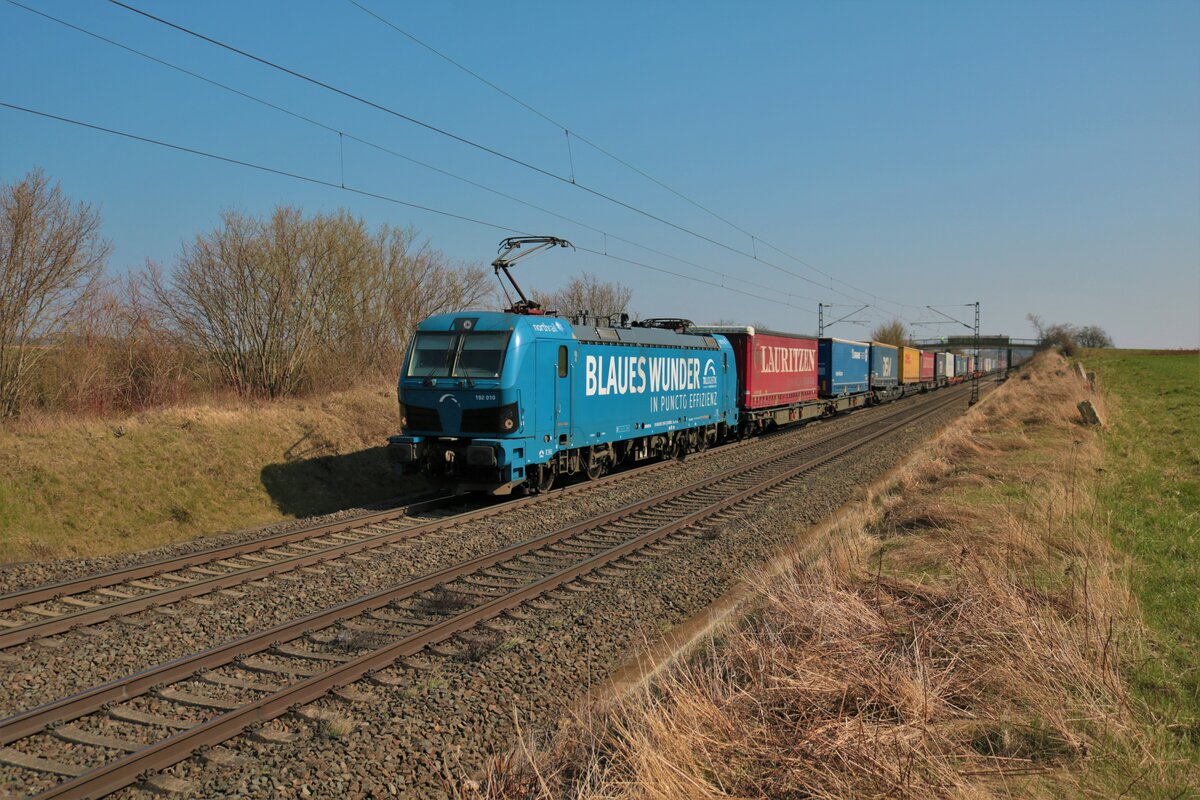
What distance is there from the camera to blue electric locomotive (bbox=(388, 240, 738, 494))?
520 inches

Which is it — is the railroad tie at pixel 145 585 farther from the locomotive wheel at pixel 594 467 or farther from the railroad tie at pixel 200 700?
the locomotive wheel at pixel 594 467

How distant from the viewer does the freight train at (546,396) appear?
13.3m

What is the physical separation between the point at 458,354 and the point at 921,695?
10553 millimetres

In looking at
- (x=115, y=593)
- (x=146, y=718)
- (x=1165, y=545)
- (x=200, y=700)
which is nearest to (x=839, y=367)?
(x=1165, y=545)

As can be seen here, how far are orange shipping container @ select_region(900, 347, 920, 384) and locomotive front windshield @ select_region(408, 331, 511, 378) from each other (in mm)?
41682

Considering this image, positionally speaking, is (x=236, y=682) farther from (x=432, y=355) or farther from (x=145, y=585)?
(x=432, y=355)

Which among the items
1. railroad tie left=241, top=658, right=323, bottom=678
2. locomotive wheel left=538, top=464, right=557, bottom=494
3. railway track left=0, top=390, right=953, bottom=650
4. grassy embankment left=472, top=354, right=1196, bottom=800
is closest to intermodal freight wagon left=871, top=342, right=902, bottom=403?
locomotive wheel left=538, top=464, right=557, bottom=494

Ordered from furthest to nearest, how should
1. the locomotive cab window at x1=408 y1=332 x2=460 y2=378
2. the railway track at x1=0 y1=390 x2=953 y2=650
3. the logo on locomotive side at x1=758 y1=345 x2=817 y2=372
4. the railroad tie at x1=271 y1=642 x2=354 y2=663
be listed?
the logo on locomotive side at x1=758 y1=345 x2=817 y2=372, the locomotive cab window at x1=408 y1=332 x2=460 y2=378, the railway track at x1=0 y1=390 x2=953 y2=650, the railroad tie at x1=271 y1=642 x2=354 y2=663

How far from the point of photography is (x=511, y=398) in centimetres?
1309

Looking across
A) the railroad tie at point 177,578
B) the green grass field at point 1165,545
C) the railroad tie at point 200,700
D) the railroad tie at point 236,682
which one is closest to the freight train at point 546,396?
the railroad tie at point 177,578

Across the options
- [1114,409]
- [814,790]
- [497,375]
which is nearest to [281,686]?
[814,790]

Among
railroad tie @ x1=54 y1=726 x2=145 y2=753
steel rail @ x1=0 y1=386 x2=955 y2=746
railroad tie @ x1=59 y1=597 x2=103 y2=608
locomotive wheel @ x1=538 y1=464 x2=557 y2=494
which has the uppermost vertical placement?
locomotive wheel @ x1=538 y1=464 x2=557 y2=494

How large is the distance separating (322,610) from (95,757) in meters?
2.96

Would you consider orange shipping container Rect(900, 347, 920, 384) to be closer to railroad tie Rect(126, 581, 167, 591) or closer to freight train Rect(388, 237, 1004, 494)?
freight train Rect(388, 237, 1004, 494)
